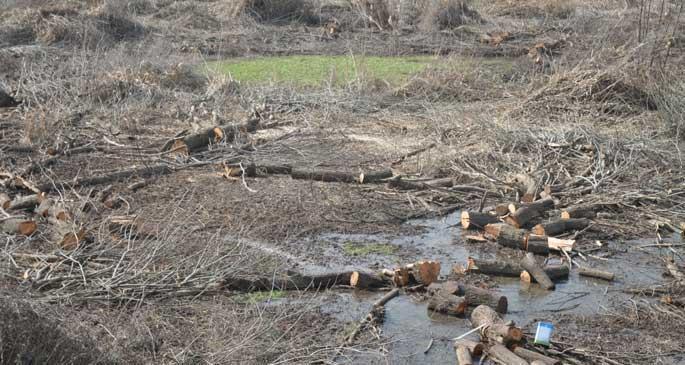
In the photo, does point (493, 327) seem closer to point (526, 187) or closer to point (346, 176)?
point (526, 187)

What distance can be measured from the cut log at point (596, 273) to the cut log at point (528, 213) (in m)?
0.94

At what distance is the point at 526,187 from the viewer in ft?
31.2

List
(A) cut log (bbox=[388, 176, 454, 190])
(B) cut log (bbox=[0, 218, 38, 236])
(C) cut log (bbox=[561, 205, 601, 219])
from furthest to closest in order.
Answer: (A) cut log (bbox=[388, 176, 454, 190]) → (C) cut log (bbox=[561, 205, 601, 219]) → (B) cut log (bbox=[0, 218, 38, 236])

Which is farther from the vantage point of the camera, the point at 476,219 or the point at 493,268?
the point at 476,219

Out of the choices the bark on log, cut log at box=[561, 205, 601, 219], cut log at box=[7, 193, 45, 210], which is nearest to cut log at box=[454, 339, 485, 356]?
cut log at box=[561, 205, 601, 219]

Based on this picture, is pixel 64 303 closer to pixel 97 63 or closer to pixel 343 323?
pixel 343 323

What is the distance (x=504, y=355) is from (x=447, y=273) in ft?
5.91

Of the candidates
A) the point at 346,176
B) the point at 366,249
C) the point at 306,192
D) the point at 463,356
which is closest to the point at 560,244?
the point at 366,249

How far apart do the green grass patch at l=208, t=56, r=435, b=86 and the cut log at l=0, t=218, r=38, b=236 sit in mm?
7062

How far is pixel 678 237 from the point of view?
870 centimetres

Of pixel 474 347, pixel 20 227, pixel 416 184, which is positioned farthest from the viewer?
pixel 416 184

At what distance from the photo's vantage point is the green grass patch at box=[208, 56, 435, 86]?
48.0 feet

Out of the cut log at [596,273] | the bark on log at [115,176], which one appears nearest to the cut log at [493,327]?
the cut log at [596,273]

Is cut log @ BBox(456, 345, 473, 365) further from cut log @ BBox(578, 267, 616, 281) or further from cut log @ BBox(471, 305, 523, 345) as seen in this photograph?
cut log @ BBox(578, 267, 616, 281)
